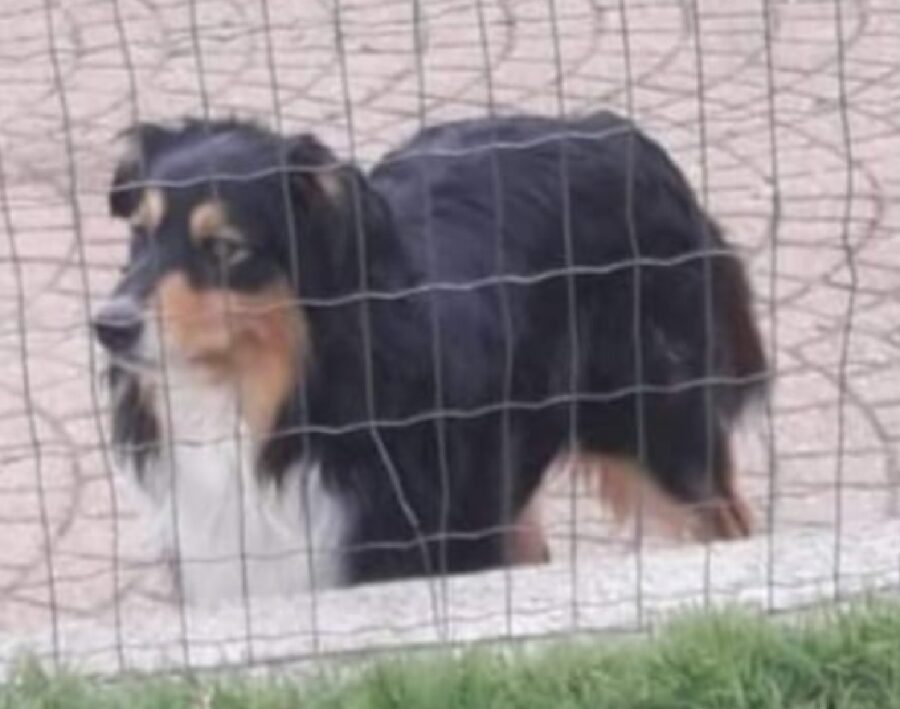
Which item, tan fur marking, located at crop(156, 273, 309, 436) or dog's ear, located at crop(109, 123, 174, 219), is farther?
dog's ear, located at crop(109, 123, 174, 219)

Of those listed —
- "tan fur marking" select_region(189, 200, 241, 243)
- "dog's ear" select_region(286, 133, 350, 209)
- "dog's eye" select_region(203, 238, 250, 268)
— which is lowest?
"dog's eye" select_region(203, 238, 250, 268)

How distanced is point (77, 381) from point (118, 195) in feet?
4.02

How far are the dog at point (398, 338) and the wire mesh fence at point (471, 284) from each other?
9 cm

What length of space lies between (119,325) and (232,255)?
20cm

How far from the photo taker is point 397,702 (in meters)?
5.12

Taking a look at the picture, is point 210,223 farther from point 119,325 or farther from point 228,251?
point 119,325

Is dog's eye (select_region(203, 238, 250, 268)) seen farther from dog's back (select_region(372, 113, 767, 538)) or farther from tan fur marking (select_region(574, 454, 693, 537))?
tan fur marking (select_region(574, 454, 693, 537))

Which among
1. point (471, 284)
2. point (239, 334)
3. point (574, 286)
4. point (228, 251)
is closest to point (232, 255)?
point (228, 251)

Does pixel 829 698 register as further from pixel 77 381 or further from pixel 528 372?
pixel 77 381

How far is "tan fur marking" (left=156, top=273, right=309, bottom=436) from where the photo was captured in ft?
18.2

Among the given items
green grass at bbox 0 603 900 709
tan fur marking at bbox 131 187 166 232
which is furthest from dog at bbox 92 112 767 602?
green grass at bbox 0 603 900 709

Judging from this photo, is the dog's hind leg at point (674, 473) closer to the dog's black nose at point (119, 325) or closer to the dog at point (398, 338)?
the dog at point (398, 338)

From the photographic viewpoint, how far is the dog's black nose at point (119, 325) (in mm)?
5535

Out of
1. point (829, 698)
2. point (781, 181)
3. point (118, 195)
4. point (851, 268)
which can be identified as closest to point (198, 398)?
point (118, 195)
